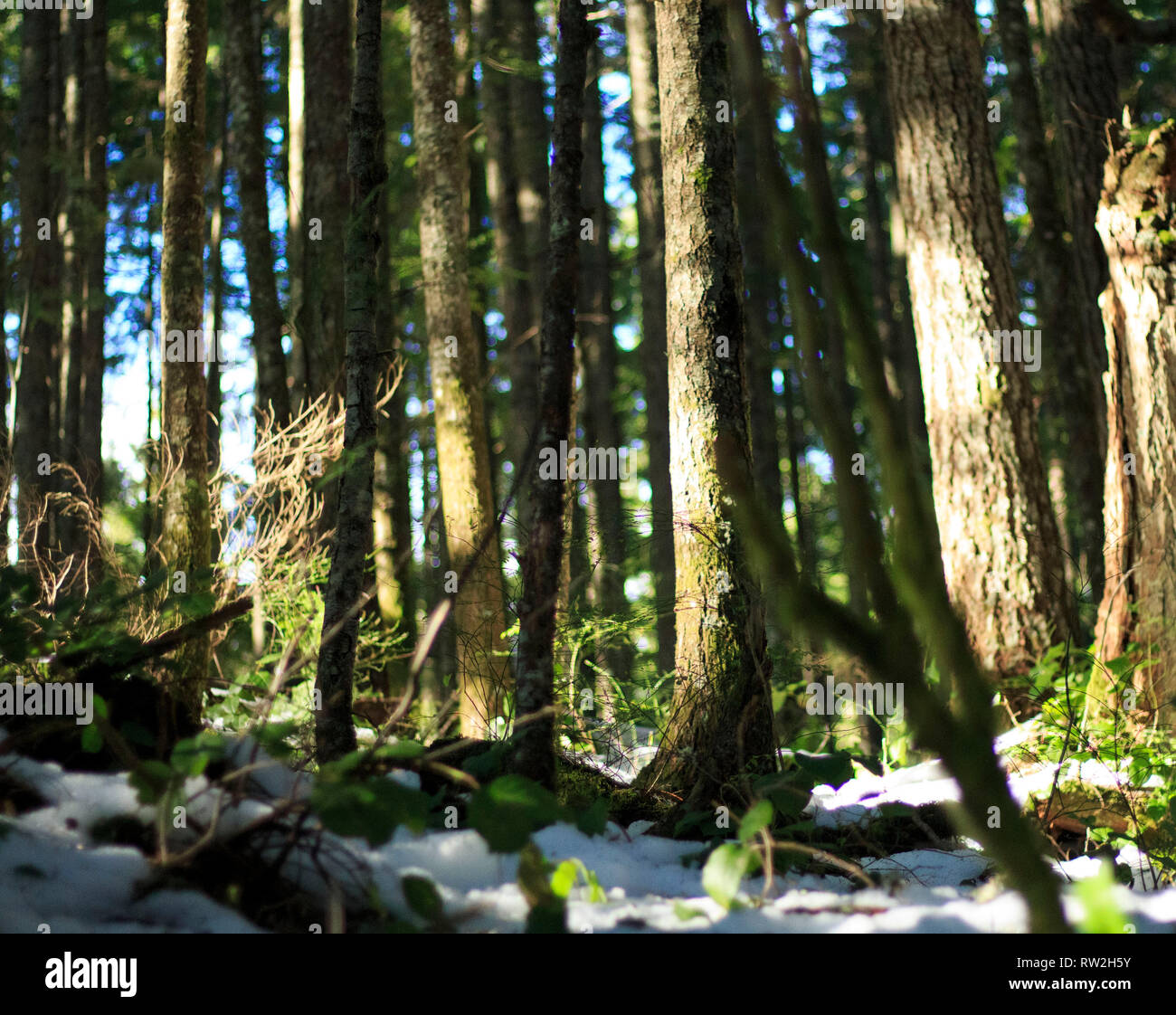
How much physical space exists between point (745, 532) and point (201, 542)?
6339 mm

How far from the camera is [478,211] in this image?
14.9 m

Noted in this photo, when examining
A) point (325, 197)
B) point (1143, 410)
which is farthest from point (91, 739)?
point (325, 197)

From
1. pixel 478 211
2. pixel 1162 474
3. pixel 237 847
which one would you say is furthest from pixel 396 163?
pixel 237 847

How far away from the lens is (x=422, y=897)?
1.49m

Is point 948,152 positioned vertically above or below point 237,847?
above

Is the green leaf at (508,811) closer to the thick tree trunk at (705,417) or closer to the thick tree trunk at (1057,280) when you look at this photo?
the thick tree trunk at (705,417)

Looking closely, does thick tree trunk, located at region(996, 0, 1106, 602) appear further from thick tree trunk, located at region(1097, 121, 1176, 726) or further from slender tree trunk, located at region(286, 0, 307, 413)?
slender tree trunk, located at region(286, 0, 307, 413)

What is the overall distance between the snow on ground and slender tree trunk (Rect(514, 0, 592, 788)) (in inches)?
28.2

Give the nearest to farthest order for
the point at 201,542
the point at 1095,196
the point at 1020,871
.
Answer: the point at 1020,871 < the point at 201,542 < the point at 1095,196

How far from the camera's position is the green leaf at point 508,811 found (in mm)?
1507

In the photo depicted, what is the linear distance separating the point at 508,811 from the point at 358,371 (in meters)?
2.14

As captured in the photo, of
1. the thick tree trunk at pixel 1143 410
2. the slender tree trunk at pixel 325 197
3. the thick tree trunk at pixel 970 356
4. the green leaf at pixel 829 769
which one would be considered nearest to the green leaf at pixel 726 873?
the green leaf at pixel 829 769

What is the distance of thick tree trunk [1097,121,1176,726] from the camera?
4.50m

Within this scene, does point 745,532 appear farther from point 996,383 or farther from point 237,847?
point 996,383
